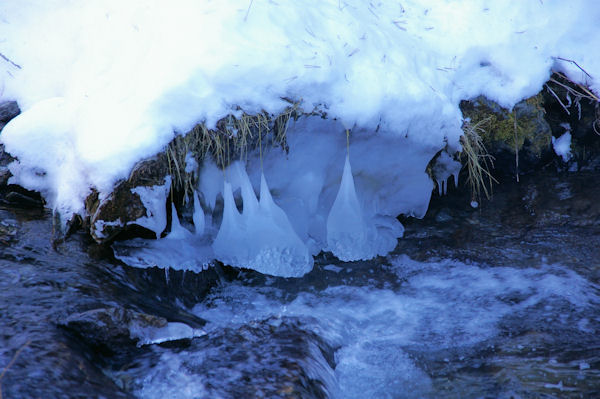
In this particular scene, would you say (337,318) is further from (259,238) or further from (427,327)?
(259,238)

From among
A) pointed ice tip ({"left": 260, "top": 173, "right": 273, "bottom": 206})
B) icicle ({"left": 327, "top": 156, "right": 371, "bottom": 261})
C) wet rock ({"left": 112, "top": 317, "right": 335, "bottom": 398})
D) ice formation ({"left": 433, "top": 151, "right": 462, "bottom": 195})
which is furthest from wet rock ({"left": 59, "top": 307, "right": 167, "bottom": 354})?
ice formation ({"left": 433, "top": 151, "right": 462, "bottom": 195})

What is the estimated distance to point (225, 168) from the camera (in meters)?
3.45

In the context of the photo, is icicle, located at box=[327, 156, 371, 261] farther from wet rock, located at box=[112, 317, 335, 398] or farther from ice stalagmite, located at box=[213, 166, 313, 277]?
wet rock, located at box=[112, 317, 335, 398]

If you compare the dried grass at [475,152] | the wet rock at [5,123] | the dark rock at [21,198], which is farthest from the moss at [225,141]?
the dried grass at [475,152]

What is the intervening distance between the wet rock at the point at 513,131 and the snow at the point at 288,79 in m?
0.11

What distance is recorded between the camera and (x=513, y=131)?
418cm

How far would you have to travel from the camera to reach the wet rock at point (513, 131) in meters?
4.05

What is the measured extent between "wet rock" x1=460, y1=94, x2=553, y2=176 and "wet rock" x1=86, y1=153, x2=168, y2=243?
2401 millimetres

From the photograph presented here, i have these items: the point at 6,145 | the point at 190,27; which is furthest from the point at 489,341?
the point at 6,145

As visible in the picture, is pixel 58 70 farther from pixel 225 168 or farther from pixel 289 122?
pixel 289 122

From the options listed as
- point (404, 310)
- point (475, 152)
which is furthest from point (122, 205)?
point (475, 152)

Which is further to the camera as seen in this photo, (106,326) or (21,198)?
(21,198)

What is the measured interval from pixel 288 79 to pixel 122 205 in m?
Answer: 1.31

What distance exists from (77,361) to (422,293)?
219 cm
